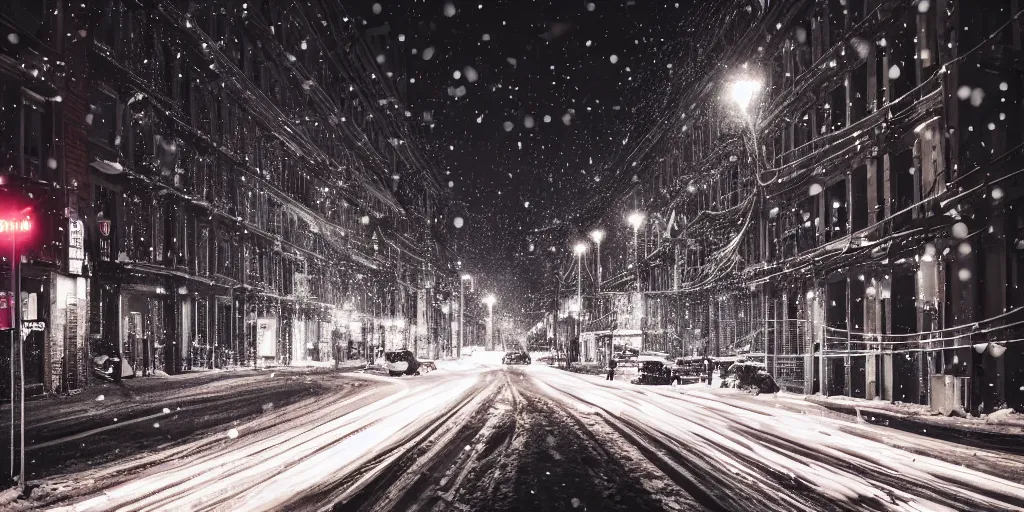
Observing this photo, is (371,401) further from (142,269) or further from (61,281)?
(142,269)

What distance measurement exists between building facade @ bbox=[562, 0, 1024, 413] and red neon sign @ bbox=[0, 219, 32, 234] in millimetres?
17941

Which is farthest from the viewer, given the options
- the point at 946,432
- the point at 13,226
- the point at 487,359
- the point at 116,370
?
the point at 487,359

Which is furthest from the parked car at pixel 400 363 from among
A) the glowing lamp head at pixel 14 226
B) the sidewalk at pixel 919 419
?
the glowing lamp head at pixel 14 226

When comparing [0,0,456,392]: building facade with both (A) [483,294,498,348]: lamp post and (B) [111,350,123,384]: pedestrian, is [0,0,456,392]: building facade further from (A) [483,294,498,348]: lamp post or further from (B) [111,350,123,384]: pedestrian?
(A) [483,294,498,348]: lamp post

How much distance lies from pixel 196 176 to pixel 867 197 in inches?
1172

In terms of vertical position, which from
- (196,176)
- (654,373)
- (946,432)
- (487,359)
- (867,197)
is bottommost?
(487,359)

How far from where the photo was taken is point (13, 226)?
25.8ft

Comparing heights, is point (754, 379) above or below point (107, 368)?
below

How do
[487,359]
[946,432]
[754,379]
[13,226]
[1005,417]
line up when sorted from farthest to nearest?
[487,359], [754,379], [1005,417], [946,432], [13,226]

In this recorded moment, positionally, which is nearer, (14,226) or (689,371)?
(14,226)

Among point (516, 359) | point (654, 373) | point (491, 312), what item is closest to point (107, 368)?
point (654, 373)

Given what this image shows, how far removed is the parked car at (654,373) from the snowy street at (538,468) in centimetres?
1498

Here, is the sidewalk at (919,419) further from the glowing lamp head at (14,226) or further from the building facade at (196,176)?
the building facade at (196,176)

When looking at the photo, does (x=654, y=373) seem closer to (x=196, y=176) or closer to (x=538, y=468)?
(x=538, y=468)
